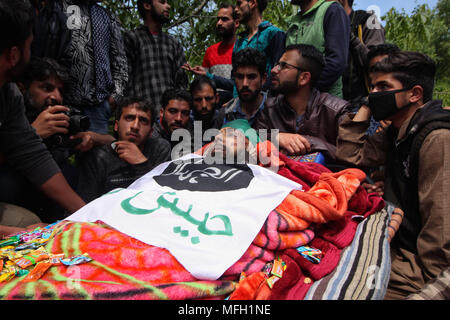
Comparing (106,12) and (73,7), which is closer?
(73,7)

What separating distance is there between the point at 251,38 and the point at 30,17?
2228 millimetres

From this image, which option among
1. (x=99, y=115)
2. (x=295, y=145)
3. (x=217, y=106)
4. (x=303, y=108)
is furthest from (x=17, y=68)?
(x=217, y=106)

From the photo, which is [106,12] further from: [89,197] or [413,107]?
[413,107]

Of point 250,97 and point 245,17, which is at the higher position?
point 245,17

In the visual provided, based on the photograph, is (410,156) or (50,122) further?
(50,122)

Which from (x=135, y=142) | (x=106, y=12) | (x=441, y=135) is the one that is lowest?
(x=135, y=142)

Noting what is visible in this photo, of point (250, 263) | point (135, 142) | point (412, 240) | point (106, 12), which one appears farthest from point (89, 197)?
point (412, 240)

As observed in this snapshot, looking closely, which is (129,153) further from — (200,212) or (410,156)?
(410,156)

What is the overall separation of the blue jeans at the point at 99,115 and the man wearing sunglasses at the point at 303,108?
4.55 feet

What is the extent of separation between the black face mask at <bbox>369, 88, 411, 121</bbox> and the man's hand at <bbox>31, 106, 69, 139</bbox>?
2008 mm

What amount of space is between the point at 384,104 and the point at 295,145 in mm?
548

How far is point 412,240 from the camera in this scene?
1545 millimetres

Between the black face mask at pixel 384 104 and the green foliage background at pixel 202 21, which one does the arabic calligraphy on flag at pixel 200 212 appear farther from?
the green foliage background at pixel 202 21

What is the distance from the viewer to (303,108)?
245 cm
